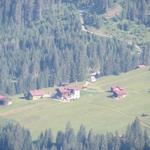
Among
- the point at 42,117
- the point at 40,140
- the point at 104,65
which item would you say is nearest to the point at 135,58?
the point at 104,65

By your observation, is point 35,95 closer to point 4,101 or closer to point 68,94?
point 68,94

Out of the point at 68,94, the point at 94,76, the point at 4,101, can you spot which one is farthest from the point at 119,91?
the point at 4,101

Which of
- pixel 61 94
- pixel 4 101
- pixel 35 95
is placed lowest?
pixel 4 101

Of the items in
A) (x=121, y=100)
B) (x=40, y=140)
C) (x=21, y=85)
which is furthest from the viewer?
(x=21, y=85)

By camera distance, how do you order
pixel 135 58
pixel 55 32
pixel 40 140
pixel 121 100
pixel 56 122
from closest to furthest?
pixel 40 140
pixel 56 122
pixel 121 100
pixel 135 58
pixel 55 32

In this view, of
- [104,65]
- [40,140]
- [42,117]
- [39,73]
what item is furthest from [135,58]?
[40,140]

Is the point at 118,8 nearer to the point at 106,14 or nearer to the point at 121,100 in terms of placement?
the point at 106,14

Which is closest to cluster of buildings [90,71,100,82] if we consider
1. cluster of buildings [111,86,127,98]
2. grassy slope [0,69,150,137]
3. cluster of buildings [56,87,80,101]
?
grassy slope [0,69,150,137]

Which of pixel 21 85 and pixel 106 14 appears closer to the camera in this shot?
pixel 21 85
